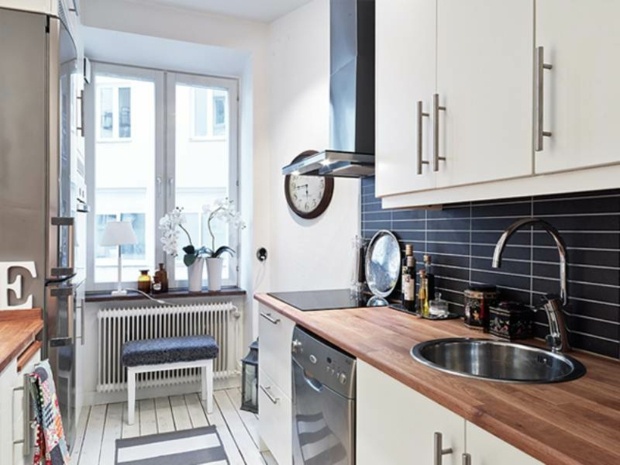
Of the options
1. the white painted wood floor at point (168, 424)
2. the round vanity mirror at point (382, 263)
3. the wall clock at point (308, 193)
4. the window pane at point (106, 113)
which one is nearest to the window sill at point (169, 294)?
the white painted wood floor at point (168, 424)

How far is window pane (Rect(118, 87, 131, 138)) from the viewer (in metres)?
3.50

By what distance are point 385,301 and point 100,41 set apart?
2.72 meters

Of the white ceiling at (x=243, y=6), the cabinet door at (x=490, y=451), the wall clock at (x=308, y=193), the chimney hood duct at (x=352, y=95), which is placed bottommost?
the cabinet door at (x=490, y=451)

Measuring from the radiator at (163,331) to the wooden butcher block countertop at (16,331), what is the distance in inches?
56.2

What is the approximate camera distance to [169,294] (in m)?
3.37

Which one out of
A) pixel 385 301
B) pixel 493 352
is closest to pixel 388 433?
pixel 493 352

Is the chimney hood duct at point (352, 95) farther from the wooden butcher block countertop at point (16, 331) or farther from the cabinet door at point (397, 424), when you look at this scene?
the wooden butcher block countertop at point (16, 331)

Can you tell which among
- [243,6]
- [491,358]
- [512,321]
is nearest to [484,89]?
[512,321]

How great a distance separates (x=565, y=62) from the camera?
103cm

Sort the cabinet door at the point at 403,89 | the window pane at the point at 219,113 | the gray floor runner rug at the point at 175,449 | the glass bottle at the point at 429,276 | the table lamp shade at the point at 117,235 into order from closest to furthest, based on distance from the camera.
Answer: the cabinet door at the point at 403,89
the glass bottle at the point at 429,276
the gray floor runner rug at the point at 175,449
the table lamp shade at the point at 117,235
the window pane at the point at 219,113

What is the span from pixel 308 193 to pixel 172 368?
4.89 ft

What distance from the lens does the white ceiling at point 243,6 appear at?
3084 millimetres

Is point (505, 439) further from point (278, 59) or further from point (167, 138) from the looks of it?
point (167, 138)

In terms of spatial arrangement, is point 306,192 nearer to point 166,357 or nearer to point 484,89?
point 166,357
